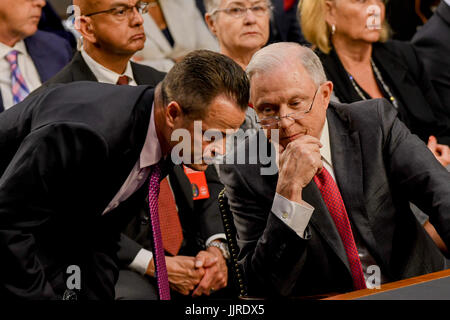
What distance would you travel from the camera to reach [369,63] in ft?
9.52

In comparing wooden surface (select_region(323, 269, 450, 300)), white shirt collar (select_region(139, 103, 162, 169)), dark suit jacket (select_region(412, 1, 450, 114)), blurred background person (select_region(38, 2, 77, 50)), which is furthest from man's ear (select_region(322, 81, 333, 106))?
blurred background person (select_region(38, 2, 77, 50))

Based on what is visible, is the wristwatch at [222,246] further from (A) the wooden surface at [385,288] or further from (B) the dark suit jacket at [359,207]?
(A) the wooden surface at [385,288]

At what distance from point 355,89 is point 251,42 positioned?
46cm

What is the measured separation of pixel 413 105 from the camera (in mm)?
2809

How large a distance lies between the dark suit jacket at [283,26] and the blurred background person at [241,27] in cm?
57

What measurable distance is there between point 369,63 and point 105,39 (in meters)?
1.13

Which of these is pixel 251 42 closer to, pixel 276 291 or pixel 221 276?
pixel 221 276

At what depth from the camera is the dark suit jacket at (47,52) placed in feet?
9.22

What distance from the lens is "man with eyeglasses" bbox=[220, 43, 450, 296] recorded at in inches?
68.4

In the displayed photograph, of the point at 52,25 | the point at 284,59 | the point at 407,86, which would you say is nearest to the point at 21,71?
the point at 52,25

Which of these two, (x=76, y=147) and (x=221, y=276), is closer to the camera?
(x=76, y=147)

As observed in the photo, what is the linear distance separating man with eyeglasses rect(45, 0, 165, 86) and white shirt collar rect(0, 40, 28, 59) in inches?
16.1
